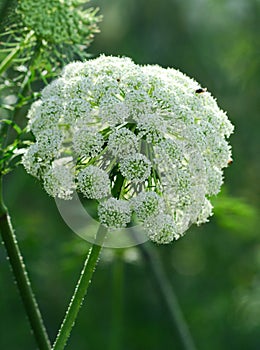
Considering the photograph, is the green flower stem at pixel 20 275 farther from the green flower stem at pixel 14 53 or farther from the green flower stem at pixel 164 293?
the green flower stem at pixel 164 293

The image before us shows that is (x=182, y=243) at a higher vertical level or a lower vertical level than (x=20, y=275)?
higher

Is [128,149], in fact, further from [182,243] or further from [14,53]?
[182,243]

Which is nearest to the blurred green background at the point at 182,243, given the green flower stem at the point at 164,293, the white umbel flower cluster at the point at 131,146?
the green flower stem at the point at 164,293

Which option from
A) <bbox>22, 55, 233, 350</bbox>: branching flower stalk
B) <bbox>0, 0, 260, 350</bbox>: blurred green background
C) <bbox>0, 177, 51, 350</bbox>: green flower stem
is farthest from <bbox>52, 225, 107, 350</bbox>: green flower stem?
<bbox>0, 0, 260, 350</bbox>: blurred green background

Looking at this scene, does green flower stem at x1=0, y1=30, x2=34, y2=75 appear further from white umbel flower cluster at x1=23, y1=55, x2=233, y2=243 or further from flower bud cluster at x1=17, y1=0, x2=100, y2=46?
white umbel flower cluster at x1=23, y1=55, x2=233, y2=243

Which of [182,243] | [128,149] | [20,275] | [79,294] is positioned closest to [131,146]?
[128,149]

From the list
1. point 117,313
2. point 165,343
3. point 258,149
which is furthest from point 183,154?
point 258,149
